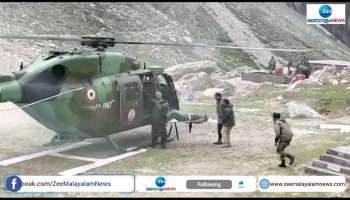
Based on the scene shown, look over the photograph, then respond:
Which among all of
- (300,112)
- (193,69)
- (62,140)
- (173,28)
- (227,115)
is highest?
(173,28)

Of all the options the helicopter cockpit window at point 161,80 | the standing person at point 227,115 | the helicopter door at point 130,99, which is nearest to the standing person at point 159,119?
the helicopter door at point 130,99

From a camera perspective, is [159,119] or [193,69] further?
[193,69]

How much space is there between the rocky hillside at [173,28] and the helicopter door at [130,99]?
16.3 meters

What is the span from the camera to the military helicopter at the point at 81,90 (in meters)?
11.9

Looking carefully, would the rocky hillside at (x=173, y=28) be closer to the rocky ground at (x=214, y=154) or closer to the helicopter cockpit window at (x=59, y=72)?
the rocky ground at (x=214, y=154)

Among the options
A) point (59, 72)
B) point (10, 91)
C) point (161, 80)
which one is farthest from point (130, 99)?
point (10, 91)

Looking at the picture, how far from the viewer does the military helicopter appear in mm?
11891

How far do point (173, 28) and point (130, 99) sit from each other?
99.9 feet

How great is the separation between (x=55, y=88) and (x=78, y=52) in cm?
106

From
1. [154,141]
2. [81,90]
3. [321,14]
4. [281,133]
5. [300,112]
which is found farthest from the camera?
[321,14]

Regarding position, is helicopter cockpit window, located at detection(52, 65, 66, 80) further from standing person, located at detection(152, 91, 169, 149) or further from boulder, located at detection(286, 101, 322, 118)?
boulder, located at detection(286, 101, 322, 118)

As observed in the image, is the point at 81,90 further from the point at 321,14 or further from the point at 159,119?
the point at 321,14

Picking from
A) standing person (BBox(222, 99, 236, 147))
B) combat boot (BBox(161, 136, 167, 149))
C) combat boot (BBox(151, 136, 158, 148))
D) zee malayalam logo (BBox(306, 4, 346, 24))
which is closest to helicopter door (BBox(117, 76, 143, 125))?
combat boot (BBox(151, 136, 158, 148))

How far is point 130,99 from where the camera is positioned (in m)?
13.5
